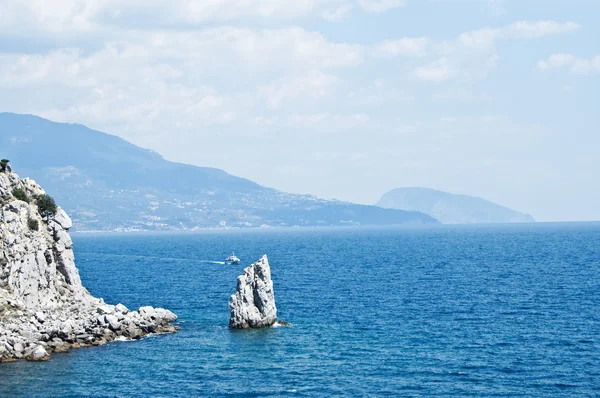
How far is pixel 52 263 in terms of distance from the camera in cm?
9425

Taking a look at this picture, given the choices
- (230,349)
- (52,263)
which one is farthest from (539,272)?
(52,263)

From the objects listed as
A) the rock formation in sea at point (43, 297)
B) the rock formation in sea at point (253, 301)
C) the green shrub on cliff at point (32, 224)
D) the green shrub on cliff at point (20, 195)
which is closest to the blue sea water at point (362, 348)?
the rock formation in sea at point (253, 301)

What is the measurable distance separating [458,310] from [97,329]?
51193 millimetres

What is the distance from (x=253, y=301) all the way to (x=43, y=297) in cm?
2739

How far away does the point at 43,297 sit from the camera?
3561 inches

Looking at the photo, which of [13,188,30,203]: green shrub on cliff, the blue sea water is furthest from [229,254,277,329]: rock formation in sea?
[13,188,30,203]: green shrub on cliff

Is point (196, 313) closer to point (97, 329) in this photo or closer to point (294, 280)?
point (97, 329)

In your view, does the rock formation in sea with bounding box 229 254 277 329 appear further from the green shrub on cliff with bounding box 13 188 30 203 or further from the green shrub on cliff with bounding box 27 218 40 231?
the green shrub on cliff with bounding box 13 188 30 203

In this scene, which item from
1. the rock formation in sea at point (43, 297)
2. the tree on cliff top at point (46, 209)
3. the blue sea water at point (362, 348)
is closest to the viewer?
the blue sea water at point (362, 348)

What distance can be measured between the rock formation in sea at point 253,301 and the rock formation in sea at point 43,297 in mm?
9294

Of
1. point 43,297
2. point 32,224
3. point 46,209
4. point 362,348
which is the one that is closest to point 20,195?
point 46,209

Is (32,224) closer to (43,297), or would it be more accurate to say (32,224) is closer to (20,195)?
(20,195)

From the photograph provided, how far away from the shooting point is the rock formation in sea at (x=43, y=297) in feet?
262

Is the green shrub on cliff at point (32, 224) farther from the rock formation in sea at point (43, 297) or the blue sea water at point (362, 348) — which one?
the blue sea water at point (362, 348)
